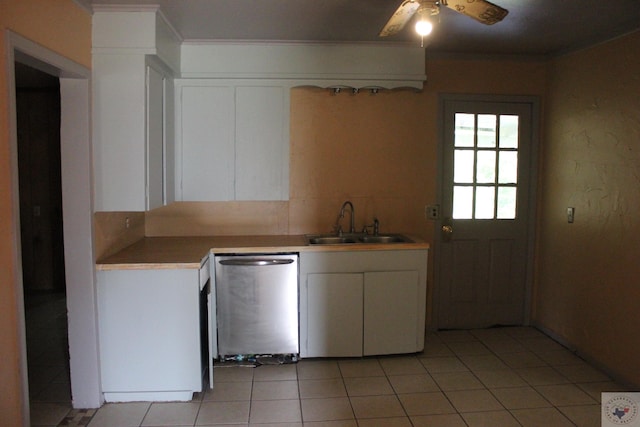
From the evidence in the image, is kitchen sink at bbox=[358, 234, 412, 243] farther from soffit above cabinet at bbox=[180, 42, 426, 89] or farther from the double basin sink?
soffit above cabinet at bbox=[180, 42, 426, 89]

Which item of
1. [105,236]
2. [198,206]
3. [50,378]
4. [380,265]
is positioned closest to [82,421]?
Result: [50,378]

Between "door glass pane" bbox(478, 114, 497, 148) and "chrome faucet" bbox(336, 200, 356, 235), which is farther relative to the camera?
"door glass pane" bbox(478, 114, 497, 148)

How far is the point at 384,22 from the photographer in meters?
3.19

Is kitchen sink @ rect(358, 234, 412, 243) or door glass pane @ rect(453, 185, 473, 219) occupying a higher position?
door glass pane @ rect(453, 185, 473, 219)

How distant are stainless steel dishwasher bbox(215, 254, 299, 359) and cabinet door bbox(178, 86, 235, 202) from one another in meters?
0.60

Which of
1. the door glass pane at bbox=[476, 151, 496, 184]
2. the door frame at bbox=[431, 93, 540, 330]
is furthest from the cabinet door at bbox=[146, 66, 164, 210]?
the door glass pane at bbox=[476, 151, 496, 184]

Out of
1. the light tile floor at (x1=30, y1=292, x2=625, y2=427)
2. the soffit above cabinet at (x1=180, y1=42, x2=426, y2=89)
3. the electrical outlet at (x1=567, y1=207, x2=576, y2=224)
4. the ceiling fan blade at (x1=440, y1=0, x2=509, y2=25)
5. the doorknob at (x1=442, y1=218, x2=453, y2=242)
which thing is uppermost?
the soffit above cabinet at (x1=180, y1=42, x2=426, y2=89)

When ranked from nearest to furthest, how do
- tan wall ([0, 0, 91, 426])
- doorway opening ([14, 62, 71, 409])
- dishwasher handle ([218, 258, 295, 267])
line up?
tan wall ([0, 0, 91, 426])
dishwasher handle ([218, 258, 295, 267])
doorway opening ([14, 62, 71, 409])

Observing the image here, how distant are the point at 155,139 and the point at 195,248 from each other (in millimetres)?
775

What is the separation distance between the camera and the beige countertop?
294 cm

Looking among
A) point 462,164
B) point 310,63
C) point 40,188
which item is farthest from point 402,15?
point 40,188

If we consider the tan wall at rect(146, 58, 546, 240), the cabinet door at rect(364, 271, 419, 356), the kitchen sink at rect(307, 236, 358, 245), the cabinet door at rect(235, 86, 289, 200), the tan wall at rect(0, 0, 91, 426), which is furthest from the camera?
the tan wall at rect(146, 58, 546, 240)

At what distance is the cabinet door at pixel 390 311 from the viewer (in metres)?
3.59

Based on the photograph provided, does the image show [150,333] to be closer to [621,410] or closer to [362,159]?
[362,159]
